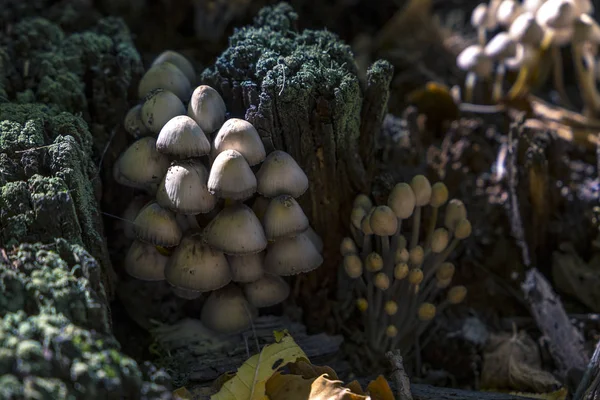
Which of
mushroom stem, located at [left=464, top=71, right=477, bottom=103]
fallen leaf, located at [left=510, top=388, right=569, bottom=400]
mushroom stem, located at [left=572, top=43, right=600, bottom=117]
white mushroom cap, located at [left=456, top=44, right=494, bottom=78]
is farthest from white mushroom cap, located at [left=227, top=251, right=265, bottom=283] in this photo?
mushroom stem, located at [left=572, top=43, right=600, bottom=117]

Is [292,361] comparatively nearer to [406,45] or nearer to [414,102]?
[414,102]

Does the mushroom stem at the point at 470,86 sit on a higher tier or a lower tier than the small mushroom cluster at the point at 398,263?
higher

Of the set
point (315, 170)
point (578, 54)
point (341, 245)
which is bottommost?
point (341, 245)

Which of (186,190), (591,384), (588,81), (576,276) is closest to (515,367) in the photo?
(591,384)

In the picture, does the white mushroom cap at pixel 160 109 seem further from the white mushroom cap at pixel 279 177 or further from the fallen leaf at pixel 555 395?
the fallen leaf at pixel 555 395

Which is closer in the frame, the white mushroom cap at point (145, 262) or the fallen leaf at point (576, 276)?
the white mushroom cap at point (145, 262)

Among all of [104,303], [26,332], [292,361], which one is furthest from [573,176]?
[26,332]

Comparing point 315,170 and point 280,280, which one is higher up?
point 315,170

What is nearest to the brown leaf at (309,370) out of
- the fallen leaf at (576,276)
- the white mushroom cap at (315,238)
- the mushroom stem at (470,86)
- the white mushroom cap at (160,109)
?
the white mushroom cap at (315,238)
